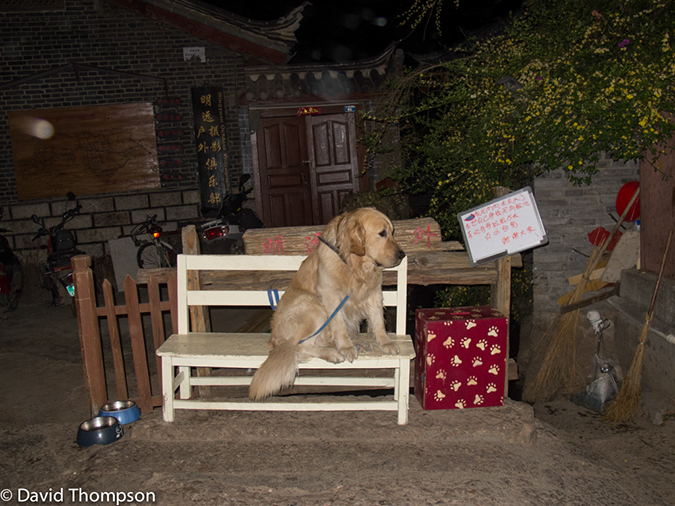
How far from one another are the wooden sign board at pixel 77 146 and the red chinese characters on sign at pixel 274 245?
271 inches

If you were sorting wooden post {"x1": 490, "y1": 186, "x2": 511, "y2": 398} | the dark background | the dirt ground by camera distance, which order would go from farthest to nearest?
the dark background, wooden post {"x1": 490, "y1": 186, "x2": 511, "y2": 398}, the dirt ground

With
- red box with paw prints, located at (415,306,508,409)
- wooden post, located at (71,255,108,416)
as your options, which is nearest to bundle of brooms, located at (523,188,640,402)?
red box with paw prints, located at (415,306,508,409)

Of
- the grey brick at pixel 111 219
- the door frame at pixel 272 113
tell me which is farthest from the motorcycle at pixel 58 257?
the door frame at pixel 272 113

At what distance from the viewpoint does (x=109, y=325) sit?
3.71 meters

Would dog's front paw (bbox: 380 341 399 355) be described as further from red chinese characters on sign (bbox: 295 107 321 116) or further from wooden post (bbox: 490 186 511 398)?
red chinese characters on sign (bbox: 295 107 321 116)

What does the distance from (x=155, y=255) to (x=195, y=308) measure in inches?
205

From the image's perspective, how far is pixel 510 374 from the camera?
389 centimetres

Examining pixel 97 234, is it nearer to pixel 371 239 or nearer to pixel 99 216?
pixel 99 216

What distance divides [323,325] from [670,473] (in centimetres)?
275

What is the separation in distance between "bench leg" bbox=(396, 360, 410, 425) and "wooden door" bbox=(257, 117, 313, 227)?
7.60 m

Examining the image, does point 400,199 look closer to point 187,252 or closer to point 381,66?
point 381,66

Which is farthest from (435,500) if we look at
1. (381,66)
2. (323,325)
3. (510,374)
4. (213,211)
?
(381,66)

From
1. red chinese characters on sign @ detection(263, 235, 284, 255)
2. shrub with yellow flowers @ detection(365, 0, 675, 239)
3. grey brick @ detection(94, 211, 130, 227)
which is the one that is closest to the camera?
red chinese characters on sign @ detection(263, 235, 284, 255)

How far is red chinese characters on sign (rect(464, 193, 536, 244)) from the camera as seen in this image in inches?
134
